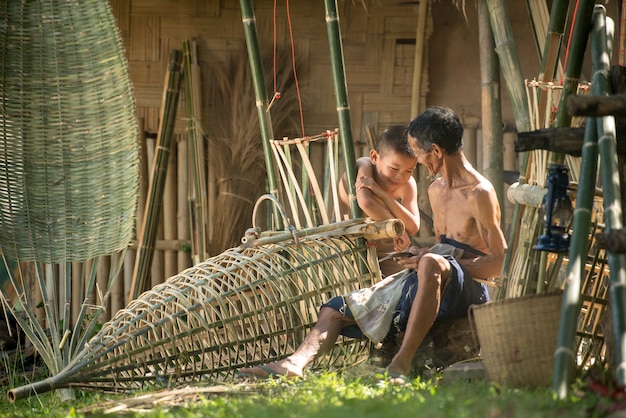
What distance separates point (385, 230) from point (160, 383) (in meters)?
1.26

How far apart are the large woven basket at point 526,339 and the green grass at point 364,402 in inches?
3.8

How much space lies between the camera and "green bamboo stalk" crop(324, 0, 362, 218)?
5.04 metres

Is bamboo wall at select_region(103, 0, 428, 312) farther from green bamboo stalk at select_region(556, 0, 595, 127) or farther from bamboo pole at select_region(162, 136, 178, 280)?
green bamboo stalk at select_region(556, 0, 595, 127)

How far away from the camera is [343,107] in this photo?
508 cm

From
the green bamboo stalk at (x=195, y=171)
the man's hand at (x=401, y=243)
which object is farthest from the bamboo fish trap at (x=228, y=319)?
the green bamboo stalk at (x=195, y=171)

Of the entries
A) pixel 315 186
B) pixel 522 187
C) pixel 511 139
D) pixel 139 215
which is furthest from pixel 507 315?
pixel 139 215

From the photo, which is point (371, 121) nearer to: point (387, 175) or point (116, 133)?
point (387, 175)

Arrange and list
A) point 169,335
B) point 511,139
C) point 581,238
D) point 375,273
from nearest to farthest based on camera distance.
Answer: point 581,238 → point 169,335 → point 375,273 → point 511,139

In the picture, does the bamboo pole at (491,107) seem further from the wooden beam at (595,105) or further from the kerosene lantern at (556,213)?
the wooden beam at (595,105)

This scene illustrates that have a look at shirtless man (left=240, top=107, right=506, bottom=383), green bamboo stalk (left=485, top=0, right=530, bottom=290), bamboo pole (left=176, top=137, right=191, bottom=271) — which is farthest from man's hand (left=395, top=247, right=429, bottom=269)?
bamboo pole (left=176, top=137, right=191, bottom=271)

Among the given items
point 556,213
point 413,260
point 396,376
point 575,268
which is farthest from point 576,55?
point 396,376

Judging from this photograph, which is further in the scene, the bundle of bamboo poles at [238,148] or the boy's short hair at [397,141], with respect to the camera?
the bundle of bamboo poles at [238,148]

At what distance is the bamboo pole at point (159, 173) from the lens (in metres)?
7.10

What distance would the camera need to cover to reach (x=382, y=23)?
7352 mm
